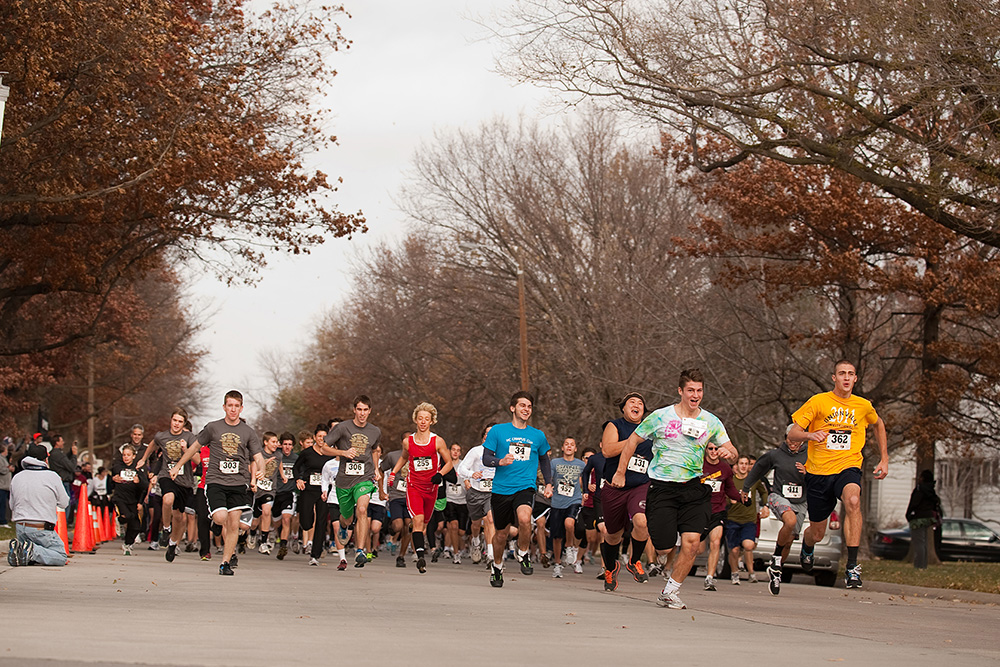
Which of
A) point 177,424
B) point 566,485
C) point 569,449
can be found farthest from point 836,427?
point 177,424

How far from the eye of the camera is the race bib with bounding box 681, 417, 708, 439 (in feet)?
37.2

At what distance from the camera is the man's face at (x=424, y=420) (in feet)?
52.4

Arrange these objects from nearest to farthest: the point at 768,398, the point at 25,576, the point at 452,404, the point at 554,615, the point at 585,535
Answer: the point at 554,615, the point at 25,576, the point at 585,535, the point at 768,398, the point at 452,404

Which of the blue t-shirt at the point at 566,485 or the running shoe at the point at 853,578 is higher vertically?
the blue t-shirt at the point at 566,485

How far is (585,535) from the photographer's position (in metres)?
21.1

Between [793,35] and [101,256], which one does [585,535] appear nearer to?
[793,35]

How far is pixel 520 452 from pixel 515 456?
8 centimetres

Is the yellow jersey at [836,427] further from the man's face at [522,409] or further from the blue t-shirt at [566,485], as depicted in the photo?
the blue t-shirt at [566,485]

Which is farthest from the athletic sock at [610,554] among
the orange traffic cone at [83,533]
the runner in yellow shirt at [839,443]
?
the orange traffic cone at [83,533]

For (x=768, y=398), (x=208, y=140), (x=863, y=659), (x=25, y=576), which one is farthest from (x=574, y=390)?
(x=863, y=659)

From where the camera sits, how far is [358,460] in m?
16.9

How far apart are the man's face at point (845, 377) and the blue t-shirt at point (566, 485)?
7936mm

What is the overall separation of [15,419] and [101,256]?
2339 cm

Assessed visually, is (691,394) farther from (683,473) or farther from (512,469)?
(512,469)
